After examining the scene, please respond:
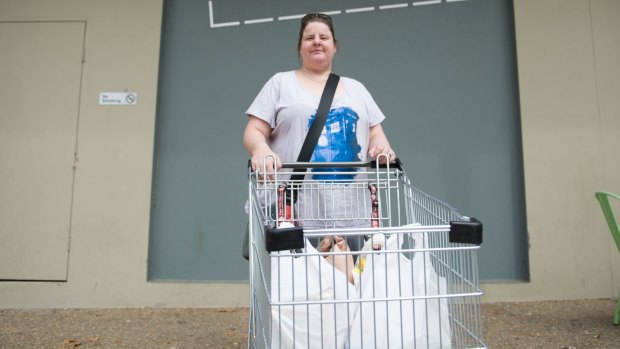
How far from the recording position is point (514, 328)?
9.72 ft

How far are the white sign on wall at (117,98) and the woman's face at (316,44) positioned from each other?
235 centimetres

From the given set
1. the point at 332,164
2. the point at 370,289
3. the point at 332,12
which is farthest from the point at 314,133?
the point at 332,12

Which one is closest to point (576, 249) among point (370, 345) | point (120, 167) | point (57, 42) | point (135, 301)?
point (370, 345)

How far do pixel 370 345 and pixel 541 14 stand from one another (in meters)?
3.74

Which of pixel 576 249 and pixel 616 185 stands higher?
pixel 616 185

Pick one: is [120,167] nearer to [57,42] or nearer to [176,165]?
[176,165]

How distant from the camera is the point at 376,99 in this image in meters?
3.70

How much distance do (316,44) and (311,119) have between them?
0.38 m

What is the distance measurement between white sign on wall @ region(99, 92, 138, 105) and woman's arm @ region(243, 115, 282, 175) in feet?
7.44

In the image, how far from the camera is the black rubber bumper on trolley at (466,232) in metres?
1.16

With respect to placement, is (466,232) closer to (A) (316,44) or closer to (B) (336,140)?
(B) (336,140)

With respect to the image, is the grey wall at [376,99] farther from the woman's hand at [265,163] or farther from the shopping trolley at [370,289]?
the shopping trolley at [370,289]

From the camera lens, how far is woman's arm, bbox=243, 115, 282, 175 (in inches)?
63.1

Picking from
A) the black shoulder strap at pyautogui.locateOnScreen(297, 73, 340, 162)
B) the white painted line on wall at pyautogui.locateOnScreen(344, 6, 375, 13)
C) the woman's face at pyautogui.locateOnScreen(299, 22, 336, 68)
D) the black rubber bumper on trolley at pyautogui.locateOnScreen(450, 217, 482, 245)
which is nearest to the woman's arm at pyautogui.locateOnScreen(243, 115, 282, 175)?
the black shoulder strap at pyautogui.locateOnScreen(297, 73, 340, 162)
